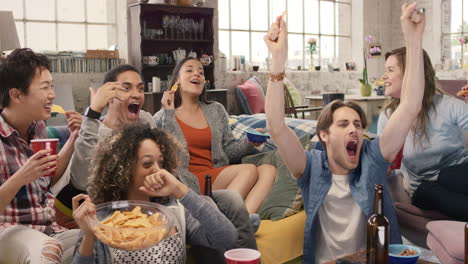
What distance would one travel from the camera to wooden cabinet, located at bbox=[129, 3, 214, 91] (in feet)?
21.7

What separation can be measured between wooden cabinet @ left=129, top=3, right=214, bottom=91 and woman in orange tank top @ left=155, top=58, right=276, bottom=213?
3123 millimetres

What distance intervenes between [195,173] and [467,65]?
23.2 feet

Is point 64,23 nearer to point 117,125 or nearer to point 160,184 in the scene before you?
point 117,125

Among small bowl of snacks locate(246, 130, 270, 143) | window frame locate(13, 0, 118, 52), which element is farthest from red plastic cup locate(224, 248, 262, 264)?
window frame locate(13, 0, 118, 52)

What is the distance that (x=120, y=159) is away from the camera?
1982 millimetres

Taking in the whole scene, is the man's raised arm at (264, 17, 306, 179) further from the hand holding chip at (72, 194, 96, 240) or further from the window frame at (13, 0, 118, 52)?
the window frame at (13, 0, 118, 52)

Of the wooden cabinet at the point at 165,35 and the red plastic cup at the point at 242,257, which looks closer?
the red plastic cup at the point at 242,257

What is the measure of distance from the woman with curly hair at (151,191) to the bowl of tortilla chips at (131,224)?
0.22 feet

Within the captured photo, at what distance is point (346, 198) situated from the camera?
7.61ft

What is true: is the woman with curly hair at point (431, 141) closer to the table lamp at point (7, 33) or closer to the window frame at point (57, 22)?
the table lamp at point (7, 33)

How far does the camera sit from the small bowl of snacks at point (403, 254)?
5.85 ft

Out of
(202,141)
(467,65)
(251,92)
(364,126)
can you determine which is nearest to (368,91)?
(251,92)

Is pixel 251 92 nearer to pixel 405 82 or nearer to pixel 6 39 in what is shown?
pixel 6 39

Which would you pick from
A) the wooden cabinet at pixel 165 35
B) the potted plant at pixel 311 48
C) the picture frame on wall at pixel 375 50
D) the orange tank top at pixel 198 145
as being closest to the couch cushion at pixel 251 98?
the wooden cabinet at pixel 165 35
